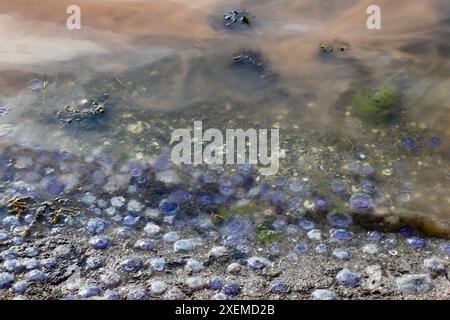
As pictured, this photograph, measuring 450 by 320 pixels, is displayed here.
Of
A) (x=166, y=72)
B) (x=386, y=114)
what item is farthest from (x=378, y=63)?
(x=166, y=72)

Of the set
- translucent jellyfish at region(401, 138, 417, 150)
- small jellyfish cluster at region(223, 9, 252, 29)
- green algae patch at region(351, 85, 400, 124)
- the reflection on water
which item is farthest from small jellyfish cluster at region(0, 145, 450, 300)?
small jellyfish cluster at region(223, 9, 252, 29)

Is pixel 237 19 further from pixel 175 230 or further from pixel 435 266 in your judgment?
pixel 435 266

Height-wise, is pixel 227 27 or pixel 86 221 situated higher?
pixel 227 27

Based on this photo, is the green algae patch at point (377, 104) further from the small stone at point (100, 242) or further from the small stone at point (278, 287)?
the small stone at point (100, 242)

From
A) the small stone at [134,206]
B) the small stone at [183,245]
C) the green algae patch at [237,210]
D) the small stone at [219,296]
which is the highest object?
the small stone at [134,206]

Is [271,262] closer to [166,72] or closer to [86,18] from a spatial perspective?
[166,72]

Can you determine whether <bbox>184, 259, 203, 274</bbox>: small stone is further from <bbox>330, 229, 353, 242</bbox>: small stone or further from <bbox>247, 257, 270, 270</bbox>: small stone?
<bbox>330, 229, 353, 242</bbox>: small stone

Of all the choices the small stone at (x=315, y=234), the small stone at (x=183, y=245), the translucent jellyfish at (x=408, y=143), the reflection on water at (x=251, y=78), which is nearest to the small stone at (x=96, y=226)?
the small stone at (x=183, y=245)
